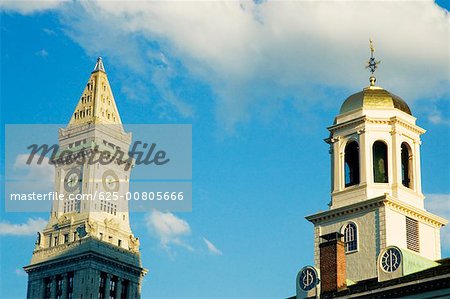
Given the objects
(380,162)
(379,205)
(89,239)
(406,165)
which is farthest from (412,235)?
(89,239)

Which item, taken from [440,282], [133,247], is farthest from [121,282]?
[440,282]

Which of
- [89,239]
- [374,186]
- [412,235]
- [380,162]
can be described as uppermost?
[89,239]

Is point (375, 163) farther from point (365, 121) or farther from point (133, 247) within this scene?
point (133, 247)

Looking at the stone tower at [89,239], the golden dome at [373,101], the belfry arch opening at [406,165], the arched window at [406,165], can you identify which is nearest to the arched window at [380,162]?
the belfry arch opening at [406,165]

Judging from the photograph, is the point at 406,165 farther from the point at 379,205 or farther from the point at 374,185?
the point at 379,205

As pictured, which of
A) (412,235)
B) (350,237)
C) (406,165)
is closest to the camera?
(350,237)

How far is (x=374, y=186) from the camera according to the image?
8300 cm

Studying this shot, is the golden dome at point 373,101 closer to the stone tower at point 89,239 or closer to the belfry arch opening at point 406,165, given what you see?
the belfry arch opening at point 406,165

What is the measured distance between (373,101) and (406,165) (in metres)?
6.07

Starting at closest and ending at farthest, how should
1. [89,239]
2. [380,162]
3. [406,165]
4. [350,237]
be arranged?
[350,237] → [380,162] → [406,165] → [89,239]

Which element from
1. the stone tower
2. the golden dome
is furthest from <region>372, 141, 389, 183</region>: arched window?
the stone tower

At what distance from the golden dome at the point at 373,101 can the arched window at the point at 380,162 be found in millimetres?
3378

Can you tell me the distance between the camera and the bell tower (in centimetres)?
8069

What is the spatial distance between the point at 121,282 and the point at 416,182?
114m
